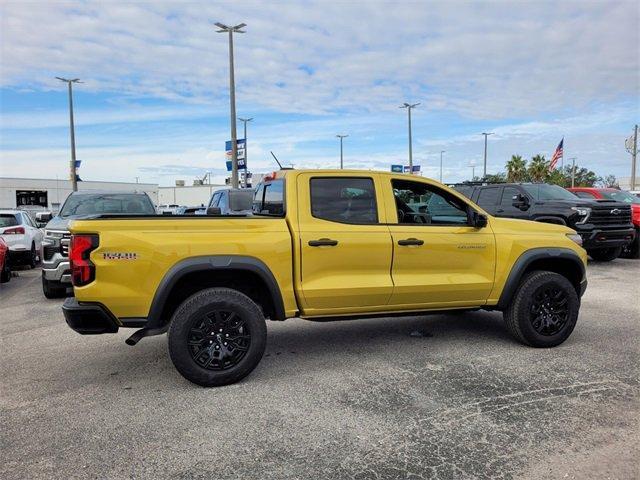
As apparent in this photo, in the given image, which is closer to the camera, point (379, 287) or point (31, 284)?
point (379, 287)

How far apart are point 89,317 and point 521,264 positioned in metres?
4.11

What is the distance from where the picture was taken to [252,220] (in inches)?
183

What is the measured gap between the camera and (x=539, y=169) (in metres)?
55.0

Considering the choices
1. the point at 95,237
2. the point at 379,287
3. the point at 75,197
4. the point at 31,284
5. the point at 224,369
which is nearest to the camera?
the point at 95,237

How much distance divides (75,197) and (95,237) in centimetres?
643

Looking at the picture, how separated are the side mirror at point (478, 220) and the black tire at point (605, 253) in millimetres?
8730

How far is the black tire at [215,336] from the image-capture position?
14.2 ft

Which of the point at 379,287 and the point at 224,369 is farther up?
the point at 379,287

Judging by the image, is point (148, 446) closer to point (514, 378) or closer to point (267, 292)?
point (267, 292)

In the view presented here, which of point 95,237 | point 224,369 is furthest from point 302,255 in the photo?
point 95,237

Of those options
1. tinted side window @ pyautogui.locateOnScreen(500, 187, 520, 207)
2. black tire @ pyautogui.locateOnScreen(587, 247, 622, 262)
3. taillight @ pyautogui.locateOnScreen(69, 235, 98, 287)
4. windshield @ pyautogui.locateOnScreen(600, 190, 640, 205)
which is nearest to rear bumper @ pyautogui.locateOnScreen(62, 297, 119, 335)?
taillight @ pyautogui.locateOnScreen(69, 235, 98, 287)

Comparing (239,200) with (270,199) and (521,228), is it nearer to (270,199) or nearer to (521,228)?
(270,199)

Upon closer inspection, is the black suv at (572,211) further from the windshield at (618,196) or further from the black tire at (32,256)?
the black tire at (32,256)

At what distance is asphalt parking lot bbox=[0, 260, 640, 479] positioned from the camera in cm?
325
